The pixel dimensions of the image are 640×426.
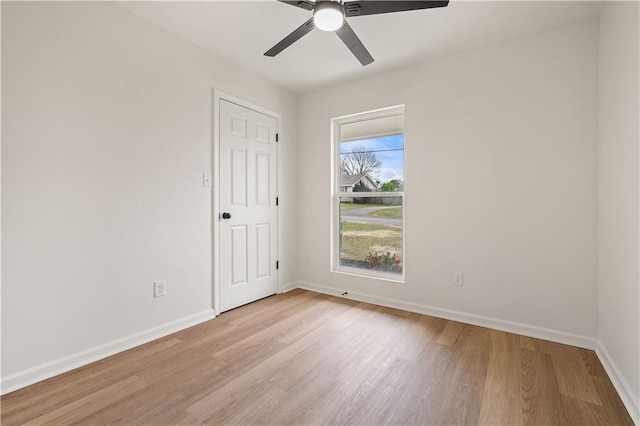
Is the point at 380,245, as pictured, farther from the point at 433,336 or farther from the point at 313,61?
the point at 313,61

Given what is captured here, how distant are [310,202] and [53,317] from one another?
2575 mm

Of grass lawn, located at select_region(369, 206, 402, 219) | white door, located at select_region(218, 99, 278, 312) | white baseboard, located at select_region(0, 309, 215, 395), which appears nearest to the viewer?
white baseboard, located at select_region(0, 309, 215, 395)

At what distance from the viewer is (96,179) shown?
2.01 meters

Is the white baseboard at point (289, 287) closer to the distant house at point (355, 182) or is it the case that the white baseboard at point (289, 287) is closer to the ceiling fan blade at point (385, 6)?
the distant house at point (355, 182)

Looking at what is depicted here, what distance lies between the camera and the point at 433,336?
2377 millimetres

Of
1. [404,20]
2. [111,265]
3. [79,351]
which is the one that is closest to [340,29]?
[404,20]

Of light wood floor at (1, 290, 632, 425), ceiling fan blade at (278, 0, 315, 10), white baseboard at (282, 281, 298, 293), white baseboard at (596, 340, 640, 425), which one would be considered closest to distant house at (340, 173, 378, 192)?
white baseboard at (282, 281, 298, 293)

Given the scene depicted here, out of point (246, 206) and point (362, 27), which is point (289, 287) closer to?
point (246, 206)

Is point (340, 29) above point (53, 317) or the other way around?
above

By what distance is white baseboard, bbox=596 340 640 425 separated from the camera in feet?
4.76

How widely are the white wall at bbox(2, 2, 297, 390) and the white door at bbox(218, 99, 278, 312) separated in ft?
0.68

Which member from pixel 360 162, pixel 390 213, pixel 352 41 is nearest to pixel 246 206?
pixel 360 162

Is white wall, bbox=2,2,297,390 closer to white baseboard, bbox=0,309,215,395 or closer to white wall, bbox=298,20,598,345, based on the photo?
white baseboard, bbox=0,309,215,395

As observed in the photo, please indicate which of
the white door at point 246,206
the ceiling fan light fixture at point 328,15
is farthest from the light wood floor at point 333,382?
the ceiling fan light fixture at point 328,15
